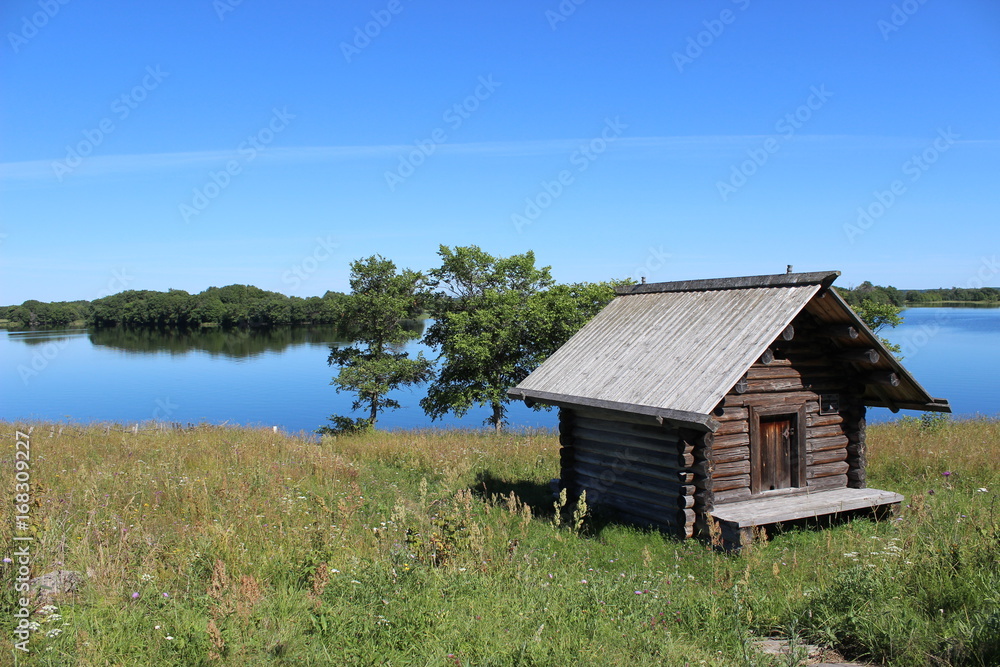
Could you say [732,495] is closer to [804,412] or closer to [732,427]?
[732,427]

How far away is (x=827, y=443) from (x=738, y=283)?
A: 129 inches

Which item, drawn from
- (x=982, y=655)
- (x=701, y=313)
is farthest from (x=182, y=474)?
(x=982, y=655)

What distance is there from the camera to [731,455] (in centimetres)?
1033

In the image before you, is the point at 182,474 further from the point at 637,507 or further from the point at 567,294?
the point at 567,294

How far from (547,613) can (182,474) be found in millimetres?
7672

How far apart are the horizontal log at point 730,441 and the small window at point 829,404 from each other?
6.13ft

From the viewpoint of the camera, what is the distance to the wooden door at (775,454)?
10.7 metres

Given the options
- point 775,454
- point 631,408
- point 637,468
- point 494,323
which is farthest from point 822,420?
point 494,323

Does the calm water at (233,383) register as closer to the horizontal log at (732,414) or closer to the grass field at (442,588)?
the grass field at (442,588)

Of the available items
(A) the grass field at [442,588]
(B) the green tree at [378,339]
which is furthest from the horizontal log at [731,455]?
(B) the green tree at [378,339]

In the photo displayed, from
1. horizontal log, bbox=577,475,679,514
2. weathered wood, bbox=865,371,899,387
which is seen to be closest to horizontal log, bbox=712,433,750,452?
horizontal log, bbox=577,475,679,514

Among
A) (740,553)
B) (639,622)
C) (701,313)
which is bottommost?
(740,553)

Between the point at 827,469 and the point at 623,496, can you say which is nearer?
the point at 623,496

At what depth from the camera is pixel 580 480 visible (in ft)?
40.0
